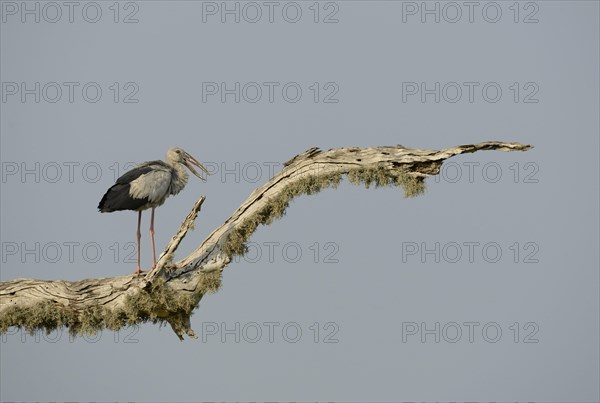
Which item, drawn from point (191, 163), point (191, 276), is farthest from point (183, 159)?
point (191, 276)

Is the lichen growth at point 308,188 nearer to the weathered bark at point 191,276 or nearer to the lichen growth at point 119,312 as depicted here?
the weathered bark at point 191,276

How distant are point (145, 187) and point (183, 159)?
0.92 metres

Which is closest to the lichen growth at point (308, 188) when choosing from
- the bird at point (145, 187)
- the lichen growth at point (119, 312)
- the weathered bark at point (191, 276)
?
the weathered bark at point (191, 276)

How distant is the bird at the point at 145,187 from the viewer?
1309 centimetres

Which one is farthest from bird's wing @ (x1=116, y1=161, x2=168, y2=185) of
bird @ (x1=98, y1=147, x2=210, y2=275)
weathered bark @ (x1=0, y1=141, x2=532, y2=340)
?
weathered bark @ (x1=0, y1=141, x2=532, y2=340)

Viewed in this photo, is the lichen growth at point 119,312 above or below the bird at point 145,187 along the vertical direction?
below

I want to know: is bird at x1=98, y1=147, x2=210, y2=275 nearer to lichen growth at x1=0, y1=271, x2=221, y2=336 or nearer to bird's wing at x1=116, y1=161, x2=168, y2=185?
bird's wing at x1=116, y1=161, x2=168, y2=185

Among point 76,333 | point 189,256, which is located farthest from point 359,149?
point 76,333

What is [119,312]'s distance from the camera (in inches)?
470

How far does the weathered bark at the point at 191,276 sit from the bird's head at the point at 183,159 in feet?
5.56

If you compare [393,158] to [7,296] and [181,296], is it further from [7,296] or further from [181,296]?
[7,296]

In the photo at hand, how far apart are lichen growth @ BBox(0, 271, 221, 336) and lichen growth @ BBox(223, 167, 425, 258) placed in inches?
20.6

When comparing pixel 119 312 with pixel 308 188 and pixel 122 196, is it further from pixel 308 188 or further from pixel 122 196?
pixel 308 188

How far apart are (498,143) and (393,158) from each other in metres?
1.28
